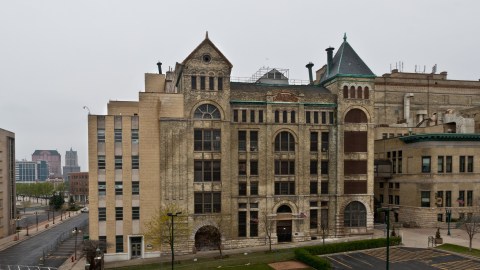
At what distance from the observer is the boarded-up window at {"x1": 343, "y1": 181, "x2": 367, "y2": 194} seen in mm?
53000

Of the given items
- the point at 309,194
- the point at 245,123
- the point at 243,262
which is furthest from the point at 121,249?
the point at 309,194

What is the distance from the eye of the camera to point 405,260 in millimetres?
40281

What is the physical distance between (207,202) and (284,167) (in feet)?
40.7

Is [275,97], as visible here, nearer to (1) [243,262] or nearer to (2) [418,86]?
(1) [243,262]

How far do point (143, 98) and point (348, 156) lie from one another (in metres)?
31.0

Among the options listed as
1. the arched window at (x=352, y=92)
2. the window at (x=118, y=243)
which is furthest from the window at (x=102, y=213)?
the arched window at (x=352, y=92)

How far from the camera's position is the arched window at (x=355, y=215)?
52781mm

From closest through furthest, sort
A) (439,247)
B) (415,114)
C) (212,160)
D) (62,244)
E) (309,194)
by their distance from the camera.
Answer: (439,247) → (212,160) → (309,194) → (62,244) → (415,114)

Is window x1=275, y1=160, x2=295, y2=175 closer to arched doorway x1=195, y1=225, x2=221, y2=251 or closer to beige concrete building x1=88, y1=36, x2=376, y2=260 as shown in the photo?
beige concrete building x1=88, y1=36, x2=376, y2=260

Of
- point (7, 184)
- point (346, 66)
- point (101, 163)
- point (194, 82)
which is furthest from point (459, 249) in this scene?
point (7, 184)

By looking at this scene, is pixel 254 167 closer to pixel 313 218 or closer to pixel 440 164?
pixel 313 218

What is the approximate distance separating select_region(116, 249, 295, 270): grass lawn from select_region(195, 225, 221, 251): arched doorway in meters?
4.28

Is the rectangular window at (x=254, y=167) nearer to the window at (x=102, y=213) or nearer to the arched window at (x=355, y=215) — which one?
the arched window at (x=355, y=215)

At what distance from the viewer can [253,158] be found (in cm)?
5062
